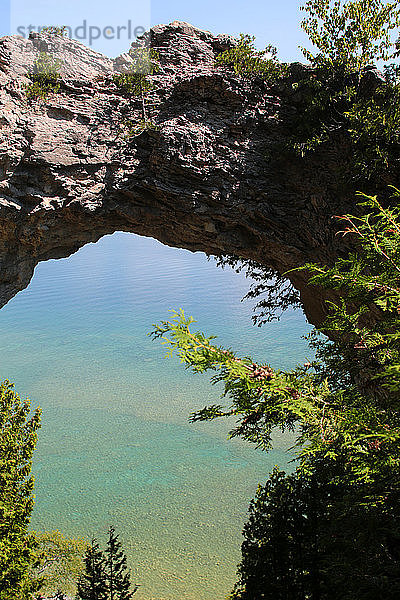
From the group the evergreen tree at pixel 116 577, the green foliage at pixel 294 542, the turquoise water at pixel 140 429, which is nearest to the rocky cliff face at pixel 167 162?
the green foliage at pixel 294 542

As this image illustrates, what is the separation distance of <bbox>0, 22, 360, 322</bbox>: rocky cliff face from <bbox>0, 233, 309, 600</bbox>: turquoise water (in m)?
6.07

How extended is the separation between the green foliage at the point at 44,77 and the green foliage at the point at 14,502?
12.5 ft

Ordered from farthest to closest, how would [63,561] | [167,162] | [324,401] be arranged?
[63,561] → [167,162] → [324,401]

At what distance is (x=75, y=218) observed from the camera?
21.0 feet

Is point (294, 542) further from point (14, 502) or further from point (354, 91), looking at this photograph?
point (354, 91)

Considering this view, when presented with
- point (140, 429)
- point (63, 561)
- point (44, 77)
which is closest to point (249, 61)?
point (44, 77)

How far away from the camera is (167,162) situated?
6176 millimetres

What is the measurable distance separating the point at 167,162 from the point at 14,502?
4.56m

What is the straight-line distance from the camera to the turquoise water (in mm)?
9102

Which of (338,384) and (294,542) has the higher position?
(338,384)

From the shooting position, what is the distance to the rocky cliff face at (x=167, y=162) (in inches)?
234

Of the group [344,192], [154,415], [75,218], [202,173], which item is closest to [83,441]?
[154,415]

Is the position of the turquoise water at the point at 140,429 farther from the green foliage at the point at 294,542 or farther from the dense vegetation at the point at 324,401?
the green foliage at the point at 294,542

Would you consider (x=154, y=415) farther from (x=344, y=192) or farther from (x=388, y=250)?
(x=388, y=250)
